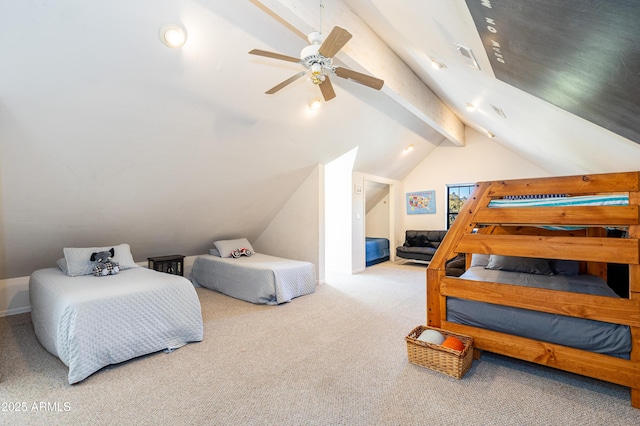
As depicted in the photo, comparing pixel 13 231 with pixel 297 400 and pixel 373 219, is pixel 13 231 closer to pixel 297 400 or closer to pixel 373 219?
pixel 297 400

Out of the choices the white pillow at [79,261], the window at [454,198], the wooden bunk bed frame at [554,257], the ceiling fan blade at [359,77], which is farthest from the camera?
the window at [454,198]

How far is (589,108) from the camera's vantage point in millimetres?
1988

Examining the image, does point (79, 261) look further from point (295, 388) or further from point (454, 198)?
point (454, 198)

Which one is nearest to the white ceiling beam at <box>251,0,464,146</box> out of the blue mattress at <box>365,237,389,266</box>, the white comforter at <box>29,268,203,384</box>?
the white comforter at <box>29,268,203,384</box>

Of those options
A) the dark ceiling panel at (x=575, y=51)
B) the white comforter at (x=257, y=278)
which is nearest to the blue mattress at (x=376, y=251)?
the white comforter at (x=257, y=278)

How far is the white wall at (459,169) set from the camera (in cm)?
637

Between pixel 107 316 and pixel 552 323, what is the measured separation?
3365 millimetres

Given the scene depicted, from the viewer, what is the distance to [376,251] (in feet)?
22.4

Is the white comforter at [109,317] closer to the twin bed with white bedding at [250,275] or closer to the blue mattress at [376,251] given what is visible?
the twin bed with white bedding at [250,275]

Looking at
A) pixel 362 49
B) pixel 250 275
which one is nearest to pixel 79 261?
pixel 250 275

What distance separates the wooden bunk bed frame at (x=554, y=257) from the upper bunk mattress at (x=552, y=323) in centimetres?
4

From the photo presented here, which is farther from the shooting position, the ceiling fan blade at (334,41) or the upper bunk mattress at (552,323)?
the upper bunk mattress at (552,323)

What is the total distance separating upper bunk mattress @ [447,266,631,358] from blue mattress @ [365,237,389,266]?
377 centimetres

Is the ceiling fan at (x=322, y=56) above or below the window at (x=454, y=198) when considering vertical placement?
above
